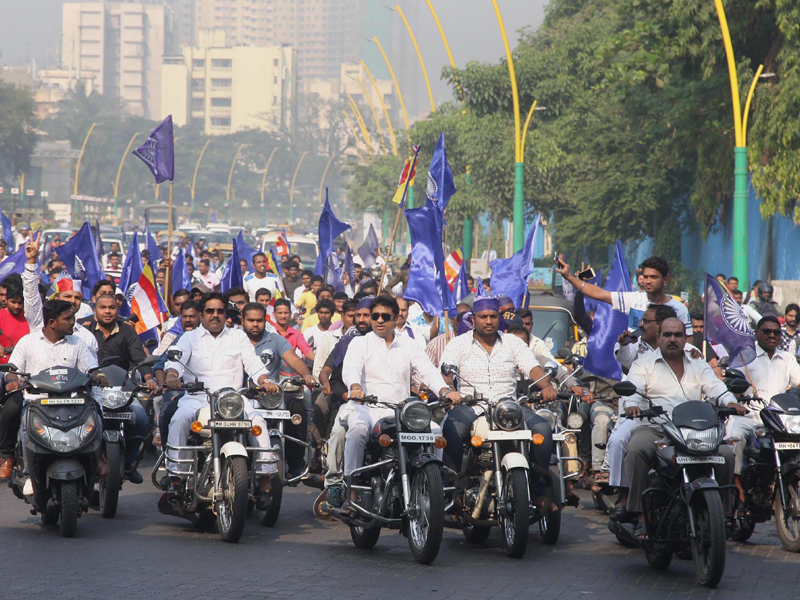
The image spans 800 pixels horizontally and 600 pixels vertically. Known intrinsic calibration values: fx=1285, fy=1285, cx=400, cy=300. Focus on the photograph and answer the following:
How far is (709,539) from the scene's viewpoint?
6.91 meters

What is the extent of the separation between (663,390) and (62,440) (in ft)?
12.4

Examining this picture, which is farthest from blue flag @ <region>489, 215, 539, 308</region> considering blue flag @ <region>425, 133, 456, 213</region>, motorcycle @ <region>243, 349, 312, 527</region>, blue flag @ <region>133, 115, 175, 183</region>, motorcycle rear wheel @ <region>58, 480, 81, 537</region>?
motorcycle rear wheel @ <region>58, 480, 81, 537</region>

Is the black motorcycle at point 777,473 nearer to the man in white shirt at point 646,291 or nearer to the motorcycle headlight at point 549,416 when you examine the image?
the man in white shirt at point 646,291

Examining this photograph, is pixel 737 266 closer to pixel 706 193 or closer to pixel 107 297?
pixel 706 193

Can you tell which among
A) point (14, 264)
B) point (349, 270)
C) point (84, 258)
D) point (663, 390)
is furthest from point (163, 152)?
point (663, 390)

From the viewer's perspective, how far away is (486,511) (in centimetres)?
806

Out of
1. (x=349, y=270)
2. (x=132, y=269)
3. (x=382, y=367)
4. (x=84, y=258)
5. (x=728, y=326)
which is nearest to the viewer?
(x=382, y=367)

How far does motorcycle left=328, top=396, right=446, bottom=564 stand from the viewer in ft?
24.7

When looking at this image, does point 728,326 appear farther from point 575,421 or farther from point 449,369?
point 449,369

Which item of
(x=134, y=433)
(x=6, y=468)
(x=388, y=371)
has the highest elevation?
(x=388, y=371)

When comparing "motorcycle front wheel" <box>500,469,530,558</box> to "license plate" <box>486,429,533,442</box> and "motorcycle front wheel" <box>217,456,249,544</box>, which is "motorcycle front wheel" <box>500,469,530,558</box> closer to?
"license plate" <box>486,429,533,442</box>

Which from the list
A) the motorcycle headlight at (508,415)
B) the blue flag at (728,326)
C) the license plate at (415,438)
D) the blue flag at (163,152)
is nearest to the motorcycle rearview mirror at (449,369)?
the motorcycle headlight at (508,415)

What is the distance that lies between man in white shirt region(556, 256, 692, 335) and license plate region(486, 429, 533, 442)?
1.50 m

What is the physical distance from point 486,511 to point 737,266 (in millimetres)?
13380
